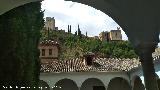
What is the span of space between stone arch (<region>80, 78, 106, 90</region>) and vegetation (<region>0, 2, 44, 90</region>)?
41.6ft

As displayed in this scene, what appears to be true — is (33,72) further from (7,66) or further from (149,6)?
(149,6)

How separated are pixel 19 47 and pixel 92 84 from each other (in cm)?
1567

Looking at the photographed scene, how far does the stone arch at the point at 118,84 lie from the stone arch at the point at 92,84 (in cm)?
87

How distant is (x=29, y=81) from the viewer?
1666 cm

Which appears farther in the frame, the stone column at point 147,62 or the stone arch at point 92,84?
the stone arch at point 92,84

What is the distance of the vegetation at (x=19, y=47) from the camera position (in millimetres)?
15234

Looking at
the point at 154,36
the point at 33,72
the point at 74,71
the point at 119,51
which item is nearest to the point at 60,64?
the point at 74,71

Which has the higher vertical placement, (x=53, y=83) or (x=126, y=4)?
(x=126, y=4)

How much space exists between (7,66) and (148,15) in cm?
1123

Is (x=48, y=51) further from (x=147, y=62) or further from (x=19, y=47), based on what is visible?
(x=147, y=62)

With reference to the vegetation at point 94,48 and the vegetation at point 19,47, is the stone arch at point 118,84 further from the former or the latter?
the vegetation at point 19,47

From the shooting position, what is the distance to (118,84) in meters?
31.2

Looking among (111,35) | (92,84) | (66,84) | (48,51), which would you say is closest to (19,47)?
(66,84)

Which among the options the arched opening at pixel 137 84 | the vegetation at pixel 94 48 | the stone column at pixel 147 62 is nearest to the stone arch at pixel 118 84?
the arched opening at pixel 137 84
